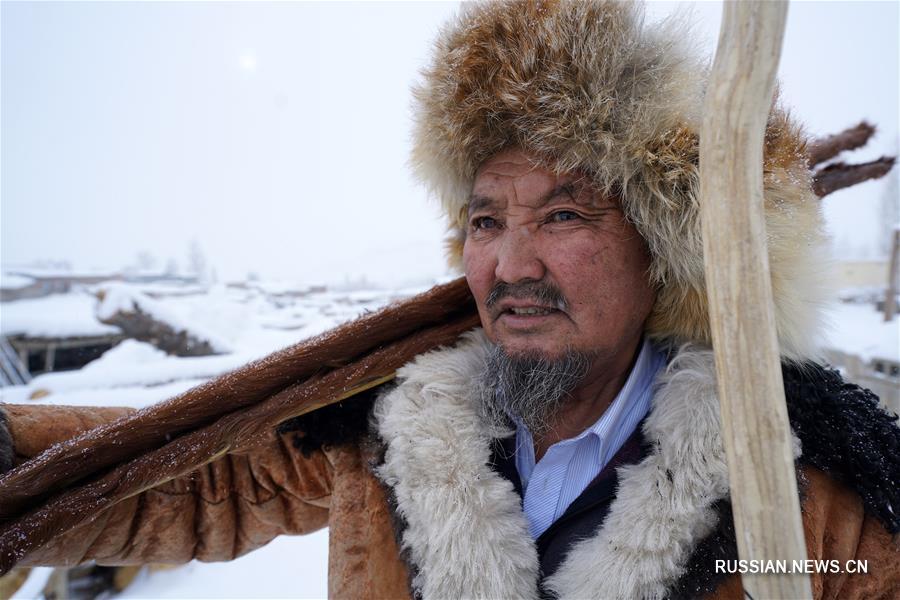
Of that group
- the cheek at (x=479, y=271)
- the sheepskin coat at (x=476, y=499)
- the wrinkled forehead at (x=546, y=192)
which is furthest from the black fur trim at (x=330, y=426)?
the wrinkled forehead at (x=546, y=192)

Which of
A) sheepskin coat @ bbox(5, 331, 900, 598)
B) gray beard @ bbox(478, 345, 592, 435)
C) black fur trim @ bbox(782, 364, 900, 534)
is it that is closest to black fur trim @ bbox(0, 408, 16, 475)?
sheepskin coat @ bbox(5, 331, 900, 598)

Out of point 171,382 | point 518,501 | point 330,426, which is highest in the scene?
point 330,426

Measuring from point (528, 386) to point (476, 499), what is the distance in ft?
1.00

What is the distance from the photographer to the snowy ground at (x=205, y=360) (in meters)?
2.76

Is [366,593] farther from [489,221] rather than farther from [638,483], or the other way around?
[489,221]

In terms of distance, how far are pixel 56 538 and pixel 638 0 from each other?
77.1 inches

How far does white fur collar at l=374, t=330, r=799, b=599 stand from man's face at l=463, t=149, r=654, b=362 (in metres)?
0.21

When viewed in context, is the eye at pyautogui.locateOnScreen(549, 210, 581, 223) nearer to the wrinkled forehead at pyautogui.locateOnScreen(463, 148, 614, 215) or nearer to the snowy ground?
the wrinkled forehead at pyautogui.locateOnScreen(463, 148, 614, 215)

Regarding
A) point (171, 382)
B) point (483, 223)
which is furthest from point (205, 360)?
point (483, 223)

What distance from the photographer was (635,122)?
104 cm

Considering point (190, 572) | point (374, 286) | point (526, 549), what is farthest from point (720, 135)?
point (374, 286)

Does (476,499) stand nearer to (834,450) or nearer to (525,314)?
(525,314)

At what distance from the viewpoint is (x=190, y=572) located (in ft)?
10.6

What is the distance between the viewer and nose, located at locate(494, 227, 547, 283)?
3.63 feet
